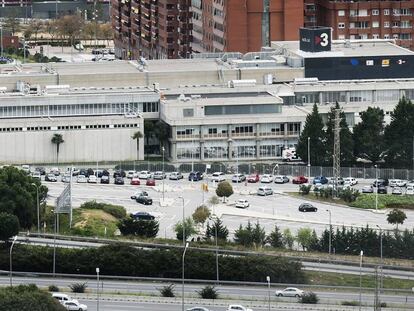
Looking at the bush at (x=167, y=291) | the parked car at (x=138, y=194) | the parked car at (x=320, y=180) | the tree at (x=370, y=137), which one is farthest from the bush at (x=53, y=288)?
the tree at (x=370, y=137)

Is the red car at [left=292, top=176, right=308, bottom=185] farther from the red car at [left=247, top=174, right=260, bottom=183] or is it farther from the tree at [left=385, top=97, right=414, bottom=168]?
the tree at [left=385, top=97, right=414, bottom=168]

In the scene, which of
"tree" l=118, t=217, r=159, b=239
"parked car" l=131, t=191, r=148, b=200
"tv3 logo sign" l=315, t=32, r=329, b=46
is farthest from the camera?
"tv3 logo sign" l=315, t=32, r=329, b=46

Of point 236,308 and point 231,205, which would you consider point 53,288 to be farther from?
point 231,205

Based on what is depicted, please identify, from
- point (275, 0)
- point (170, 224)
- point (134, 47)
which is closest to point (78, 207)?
point (170, 224)

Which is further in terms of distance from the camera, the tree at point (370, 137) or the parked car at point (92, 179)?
the tree at point (370, 137)

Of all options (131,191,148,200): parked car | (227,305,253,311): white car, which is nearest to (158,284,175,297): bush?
(227,305,253,311): white car

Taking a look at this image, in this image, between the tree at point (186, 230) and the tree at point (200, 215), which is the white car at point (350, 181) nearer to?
the tree at point (200, 215)

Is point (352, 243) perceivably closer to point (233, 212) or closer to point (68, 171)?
point (233, 212)
